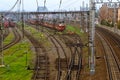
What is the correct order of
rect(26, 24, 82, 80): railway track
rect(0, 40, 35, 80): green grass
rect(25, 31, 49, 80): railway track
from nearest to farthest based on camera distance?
rect(25, 31, 49, 80): railway track
rect(0, 40, 35, 80): green grass
rect(26, 24, 82, 80): railway track

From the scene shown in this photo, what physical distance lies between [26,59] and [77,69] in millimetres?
6352

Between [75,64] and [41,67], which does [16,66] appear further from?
[75,64]

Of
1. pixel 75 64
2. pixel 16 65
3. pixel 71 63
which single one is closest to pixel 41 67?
pixel 16 65

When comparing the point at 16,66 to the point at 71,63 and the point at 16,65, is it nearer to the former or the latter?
the point at 16,65

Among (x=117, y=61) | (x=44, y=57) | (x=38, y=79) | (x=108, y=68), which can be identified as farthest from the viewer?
(x=44, y=57)

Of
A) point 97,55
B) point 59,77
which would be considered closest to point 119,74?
point 59,77

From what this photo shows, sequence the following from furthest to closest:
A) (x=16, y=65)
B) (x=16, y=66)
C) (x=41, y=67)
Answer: (x=16, y=65) < (x=16, y=66) < (x=41, y=67)

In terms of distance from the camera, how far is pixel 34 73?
2594 centimetres

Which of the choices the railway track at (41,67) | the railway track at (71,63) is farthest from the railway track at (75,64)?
the railway track at (41,67)

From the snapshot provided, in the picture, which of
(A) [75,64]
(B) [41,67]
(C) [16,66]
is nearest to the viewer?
(B) [41,67]

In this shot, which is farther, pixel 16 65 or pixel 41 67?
pixel 16 65

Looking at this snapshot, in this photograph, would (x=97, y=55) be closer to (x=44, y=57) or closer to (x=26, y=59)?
(x=44, y=57)

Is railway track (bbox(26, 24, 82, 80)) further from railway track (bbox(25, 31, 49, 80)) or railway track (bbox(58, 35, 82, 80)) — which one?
railway track (bbox(25, 31, 49, 80))

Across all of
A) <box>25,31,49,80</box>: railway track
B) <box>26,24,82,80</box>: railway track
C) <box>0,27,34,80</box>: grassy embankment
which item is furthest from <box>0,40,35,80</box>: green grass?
<box>26,24,82,80</box>: railway track
